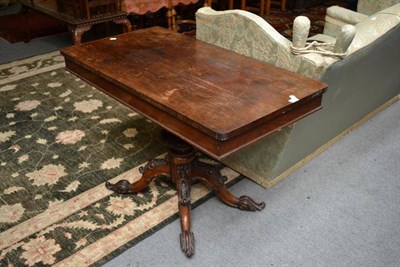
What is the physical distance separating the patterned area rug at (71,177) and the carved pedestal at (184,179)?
0.29 ft

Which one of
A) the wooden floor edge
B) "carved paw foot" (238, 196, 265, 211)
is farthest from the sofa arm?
"carved paw foot" (238, 196, 265, 211)

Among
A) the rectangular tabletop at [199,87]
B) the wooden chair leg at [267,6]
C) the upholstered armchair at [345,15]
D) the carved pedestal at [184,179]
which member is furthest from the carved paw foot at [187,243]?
the wooden chair leg at [267,6]

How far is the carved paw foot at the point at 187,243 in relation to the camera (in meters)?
1.55

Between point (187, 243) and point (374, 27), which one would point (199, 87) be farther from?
point (374, 27)

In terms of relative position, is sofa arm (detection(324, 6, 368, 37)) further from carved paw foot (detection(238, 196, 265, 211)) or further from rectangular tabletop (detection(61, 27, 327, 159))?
carved paw foot (detection(238, 196, 265, 211))

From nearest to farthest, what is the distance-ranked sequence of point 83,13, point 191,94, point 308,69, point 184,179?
point 191,94, point 308,69, point 184,179, point 83,13

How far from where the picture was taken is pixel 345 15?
2.76 meters

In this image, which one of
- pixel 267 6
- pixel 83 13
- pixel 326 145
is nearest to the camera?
pixel 326 145

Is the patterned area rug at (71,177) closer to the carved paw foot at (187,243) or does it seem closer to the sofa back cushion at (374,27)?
the carved paw foot at (187,243)

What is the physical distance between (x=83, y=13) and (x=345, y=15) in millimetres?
2019

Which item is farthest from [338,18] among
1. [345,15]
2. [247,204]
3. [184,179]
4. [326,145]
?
[184,179]

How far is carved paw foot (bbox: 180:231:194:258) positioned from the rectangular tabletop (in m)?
0.53

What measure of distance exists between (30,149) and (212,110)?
4.61ft

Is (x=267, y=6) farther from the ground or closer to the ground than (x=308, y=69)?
closer to the ground
